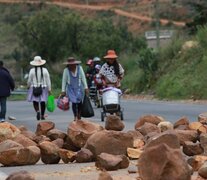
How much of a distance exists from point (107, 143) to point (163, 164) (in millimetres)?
2769

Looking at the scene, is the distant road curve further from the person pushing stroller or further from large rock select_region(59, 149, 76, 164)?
large rock select_region(59, 149, 76, 164)

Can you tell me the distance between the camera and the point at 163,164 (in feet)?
29.0

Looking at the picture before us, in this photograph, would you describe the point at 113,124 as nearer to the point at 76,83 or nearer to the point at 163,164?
the point at 76,83

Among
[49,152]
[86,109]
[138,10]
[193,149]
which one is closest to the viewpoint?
[193,149]

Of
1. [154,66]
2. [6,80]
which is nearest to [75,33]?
[154,66]

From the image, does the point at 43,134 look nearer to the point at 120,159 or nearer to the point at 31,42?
the point at 120,159

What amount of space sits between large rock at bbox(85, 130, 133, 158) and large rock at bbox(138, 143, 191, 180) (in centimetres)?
250

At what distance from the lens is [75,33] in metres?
59.3

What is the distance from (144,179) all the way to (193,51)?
31714mm

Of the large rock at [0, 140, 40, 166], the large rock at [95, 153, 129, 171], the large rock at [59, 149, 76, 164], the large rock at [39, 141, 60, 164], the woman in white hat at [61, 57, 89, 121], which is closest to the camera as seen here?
the large rock at [95, 153, 129, 171]

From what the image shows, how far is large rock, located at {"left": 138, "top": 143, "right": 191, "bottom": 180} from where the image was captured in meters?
8.80

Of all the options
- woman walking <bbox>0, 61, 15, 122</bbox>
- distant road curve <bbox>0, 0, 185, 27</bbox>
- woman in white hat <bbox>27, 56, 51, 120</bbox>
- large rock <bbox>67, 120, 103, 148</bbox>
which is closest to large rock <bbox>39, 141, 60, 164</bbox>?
large rock <bbox>67, 120, 103, 148</bbox>

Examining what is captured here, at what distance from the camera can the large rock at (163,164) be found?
28.9ft

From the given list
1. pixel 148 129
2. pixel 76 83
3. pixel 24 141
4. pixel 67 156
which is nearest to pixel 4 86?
pixel 76 83
